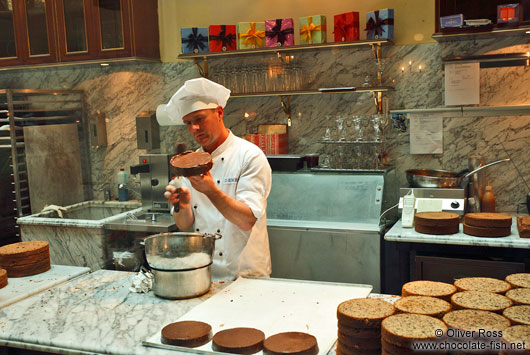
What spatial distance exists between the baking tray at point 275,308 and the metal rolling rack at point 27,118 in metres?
2.85

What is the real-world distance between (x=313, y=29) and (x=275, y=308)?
253 centimetres

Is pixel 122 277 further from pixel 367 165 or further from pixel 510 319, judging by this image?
pixel 367 165

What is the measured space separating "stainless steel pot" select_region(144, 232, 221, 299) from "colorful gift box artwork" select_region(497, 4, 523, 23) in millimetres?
2481

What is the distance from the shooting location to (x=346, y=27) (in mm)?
3898

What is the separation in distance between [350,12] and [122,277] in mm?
2488

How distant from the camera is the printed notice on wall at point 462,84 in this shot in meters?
3.82

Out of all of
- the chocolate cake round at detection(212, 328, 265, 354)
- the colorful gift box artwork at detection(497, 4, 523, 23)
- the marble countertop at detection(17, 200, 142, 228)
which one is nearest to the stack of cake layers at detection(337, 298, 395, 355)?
the chocolate cake round at detection(212, 328, 265, 354)

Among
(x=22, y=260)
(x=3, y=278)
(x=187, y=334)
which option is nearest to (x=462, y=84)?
(x=187, y=334)

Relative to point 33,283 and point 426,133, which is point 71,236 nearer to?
point 33,283

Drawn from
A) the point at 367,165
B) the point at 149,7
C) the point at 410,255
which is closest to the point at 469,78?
the point at 367,165

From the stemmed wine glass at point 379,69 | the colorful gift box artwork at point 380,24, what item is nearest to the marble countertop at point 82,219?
the stemmed wine glass at point 379,69

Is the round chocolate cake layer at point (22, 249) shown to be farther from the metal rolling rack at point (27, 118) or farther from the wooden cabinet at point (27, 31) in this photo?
the wooden cabinet at point (27, 31)

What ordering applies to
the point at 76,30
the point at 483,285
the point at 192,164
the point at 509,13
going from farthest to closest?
the point at 76,30 → the point at 509,13 → the point at 192,164 → the point at 483,285

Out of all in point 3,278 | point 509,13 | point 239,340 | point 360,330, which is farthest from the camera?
point 509,13
